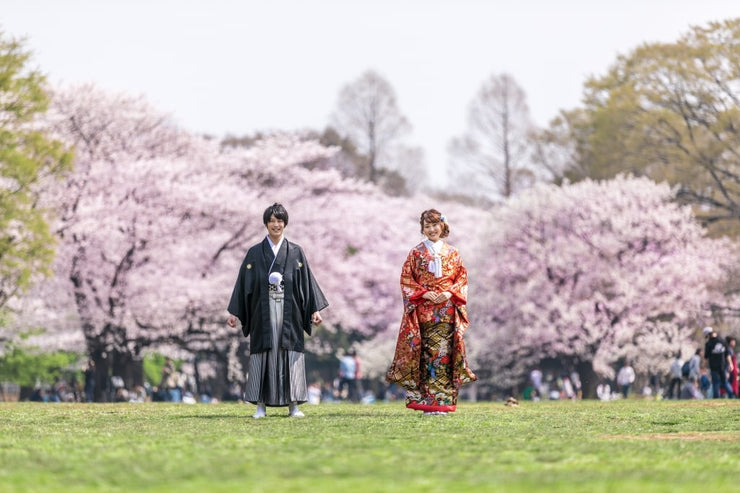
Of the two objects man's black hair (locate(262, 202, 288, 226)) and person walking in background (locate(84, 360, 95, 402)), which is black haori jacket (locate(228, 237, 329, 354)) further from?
person walking in background (locate(84, 360, 95, 402))

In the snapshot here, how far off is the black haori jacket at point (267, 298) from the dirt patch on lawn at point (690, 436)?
166 inches

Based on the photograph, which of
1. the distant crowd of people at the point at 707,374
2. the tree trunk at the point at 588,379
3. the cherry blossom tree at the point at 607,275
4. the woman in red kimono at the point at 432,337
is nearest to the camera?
the woman in red kimono at the point at 432,337

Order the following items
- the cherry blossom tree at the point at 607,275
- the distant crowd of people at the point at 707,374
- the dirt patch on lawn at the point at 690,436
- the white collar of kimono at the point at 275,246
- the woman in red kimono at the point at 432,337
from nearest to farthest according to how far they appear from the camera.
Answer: the dirt patch on lawn at the point at 690,436 → the woman in red kimono at the point at 432,337 → the white collar of kimono at the point at 275,246 → the distant crowd of people at the point at 707,374 → the cherry blossom tree at the point at 607,275

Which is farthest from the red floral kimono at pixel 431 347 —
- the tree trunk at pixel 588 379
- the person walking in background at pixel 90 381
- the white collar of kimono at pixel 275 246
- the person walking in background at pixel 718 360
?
the tree trunk at pixel 588 379

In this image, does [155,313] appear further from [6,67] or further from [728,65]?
[728,65]

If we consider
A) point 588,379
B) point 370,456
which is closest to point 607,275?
point 588,379

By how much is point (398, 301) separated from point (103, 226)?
69.0 ft

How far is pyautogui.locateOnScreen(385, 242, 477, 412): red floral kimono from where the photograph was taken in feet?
42.1

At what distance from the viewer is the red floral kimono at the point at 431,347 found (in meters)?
12.8

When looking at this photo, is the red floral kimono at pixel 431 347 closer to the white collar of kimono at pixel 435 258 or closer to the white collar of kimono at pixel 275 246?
the white collar of kimono at pixel 435 258

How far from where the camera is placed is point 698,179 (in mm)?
43625

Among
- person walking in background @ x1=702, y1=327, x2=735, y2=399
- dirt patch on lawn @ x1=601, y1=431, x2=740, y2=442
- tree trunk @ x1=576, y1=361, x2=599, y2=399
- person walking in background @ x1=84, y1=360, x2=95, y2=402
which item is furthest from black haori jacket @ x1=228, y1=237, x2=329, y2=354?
tree trunk @ x1=576, y1=361, x2=599, y2=399

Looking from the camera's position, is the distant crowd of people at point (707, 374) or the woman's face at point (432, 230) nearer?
the woman's face at point (432, 230)

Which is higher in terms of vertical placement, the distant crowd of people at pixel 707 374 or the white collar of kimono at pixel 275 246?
the white collar of kimono at pixel 275 246
